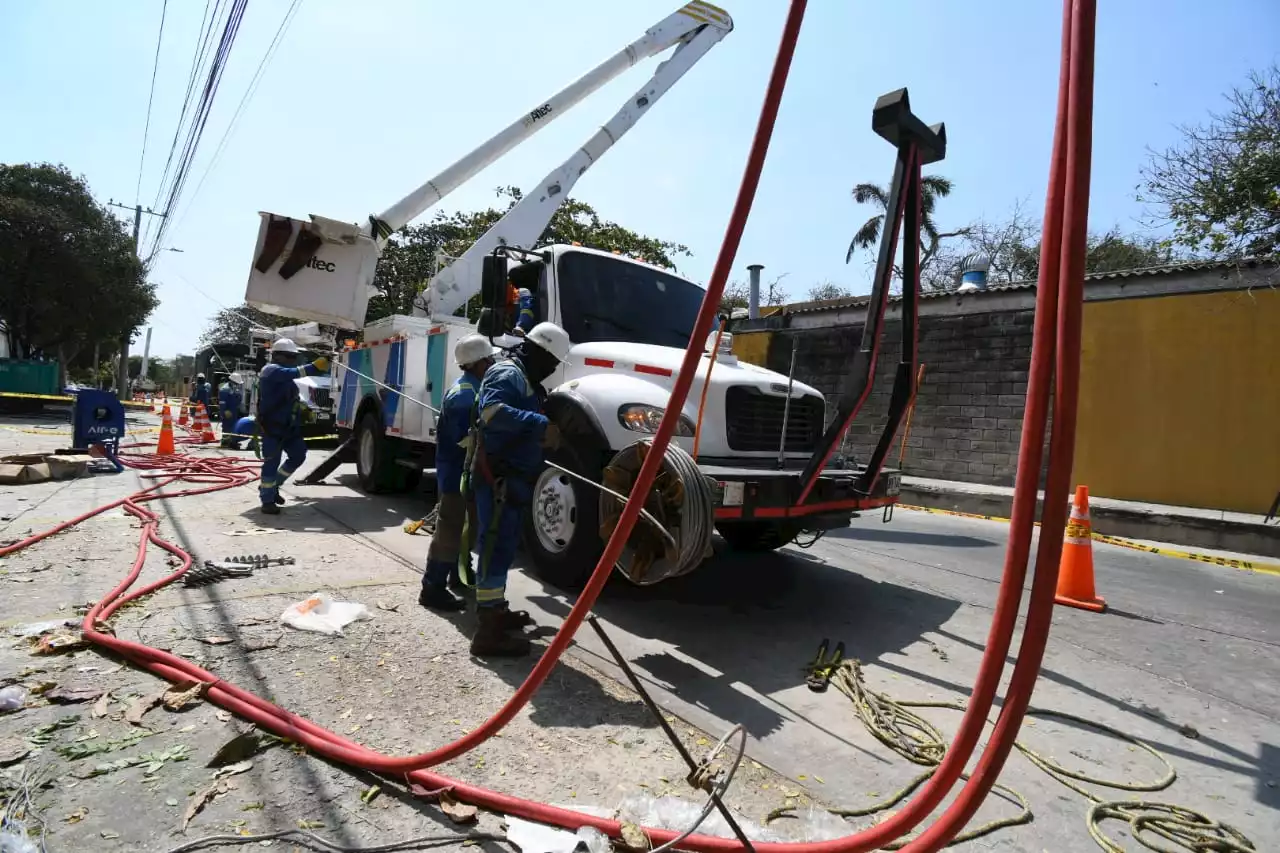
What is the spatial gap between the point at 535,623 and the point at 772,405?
6.64 feet

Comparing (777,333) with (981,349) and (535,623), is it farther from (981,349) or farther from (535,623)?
(535,623)

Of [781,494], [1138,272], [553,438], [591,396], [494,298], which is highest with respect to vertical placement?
[1138,272]

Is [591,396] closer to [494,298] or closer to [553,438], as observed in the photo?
[553,438]

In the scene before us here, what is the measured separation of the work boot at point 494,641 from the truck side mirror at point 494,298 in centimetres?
247

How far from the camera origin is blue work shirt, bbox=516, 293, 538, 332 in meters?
5.25

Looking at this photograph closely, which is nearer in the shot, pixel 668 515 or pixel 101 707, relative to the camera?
pixel 101 707

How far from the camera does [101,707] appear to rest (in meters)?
2.66

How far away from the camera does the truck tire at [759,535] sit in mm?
5266

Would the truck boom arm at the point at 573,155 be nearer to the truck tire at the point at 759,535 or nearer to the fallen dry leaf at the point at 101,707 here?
the truck tire at the point at 759,535

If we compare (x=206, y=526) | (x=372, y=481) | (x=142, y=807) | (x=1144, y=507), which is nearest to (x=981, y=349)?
(x=1144, y=507)

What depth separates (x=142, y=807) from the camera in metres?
2.08

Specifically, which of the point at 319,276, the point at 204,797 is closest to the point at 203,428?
the point at 319,276

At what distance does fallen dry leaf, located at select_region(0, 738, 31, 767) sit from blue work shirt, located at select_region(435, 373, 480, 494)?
205cm

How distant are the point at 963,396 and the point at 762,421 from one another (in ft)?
28.9
